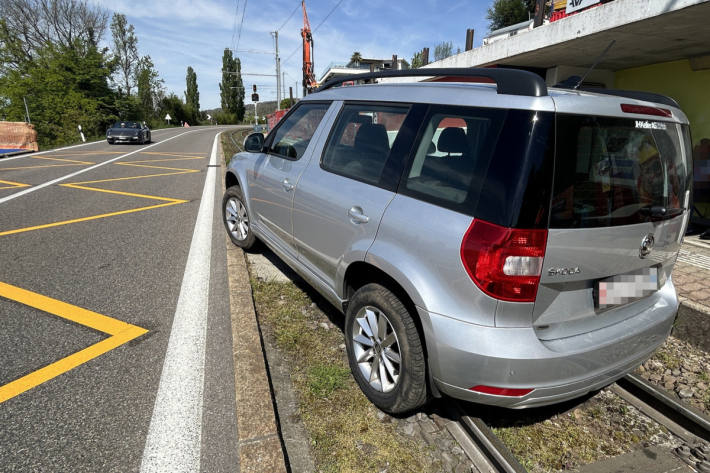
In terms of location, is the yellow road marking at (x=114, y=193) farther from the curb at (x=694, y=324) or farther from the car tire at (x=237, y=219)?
the curb at (x=694, y=324)

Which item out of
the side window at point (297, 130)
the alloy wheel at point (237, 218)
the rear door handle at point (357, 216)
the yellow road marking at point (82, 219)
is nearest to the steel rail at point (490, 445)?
the rear door handle at point (357, 216)

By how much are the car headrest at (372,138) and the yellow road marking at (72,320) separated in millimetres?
2137

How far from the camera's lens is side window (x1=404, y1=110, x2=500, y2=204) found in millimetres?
1858

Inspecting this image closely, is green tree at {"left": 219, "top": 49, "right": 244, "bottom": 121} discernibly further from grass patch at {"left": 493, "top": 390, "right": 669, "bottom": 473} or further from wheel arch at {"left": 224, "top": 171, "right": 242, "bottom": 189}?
grass patch at {"left": 493, "top": 390, "right": 669, "bottom": 473}

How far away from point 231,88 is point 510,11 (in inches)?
1889

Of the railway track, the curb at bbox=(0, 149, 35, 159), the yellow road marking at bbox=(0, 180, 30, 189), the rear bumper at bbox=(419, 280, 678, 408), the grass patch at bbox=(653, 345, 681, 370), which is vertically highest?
the rear bumper at bbox=(419, 280, 678, 408)

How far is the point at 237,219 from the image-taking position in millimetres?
4812

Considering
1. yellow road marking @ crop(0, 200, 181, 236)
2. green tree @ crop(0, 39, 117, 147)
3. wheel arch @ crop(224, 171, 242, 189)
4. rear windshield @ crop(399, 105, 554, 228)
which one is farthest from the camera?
green tree @ crop(0, 39, 117, 147)

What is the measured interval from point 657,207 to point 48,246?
590 centimetres

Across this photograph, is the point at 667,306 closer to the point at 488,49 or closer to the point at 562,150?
the point at 562,150

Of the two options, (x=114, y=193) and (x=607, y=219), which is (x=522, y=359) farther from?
(x=114, y=193)

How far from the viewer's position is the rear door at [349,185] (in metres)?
2.31

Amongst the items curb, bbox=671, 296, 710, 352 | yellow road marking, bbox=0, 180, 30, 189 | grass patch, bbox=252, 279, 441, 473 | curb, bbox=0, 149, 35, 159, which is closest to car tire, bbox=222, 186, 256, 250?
grass patch, bbox=252, 279, 441, 473

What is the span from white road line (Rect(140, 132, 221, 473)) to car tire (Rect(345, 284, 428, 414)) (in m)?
0.95
